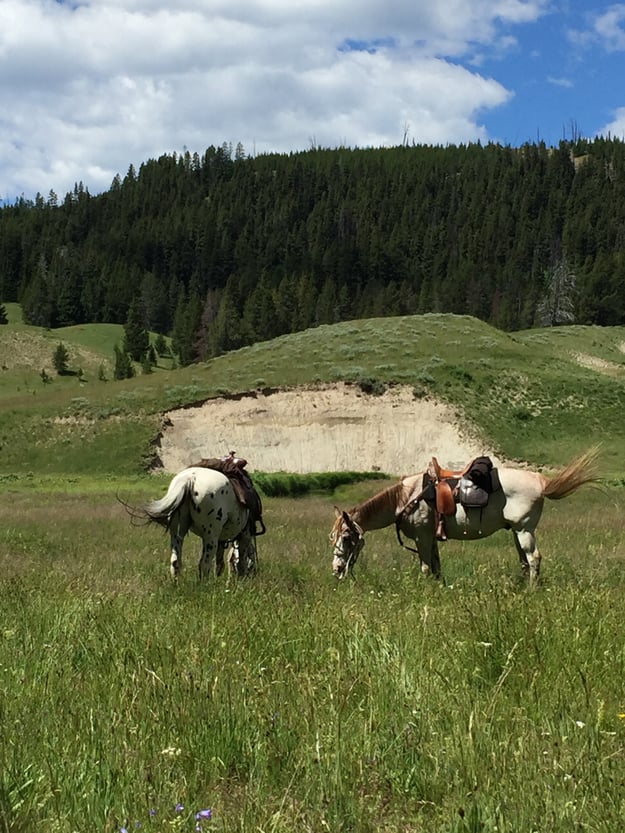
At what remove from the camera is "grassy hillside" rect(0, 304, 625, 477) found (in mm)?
41344

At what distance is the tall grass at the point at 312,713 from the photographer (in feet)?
9.48

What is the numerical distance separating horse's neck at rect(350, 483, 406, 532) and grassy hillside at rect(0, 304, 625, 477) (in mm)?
28544

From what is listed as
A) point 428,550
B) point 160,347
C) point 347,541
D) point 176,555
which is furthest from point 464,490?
point 160,347

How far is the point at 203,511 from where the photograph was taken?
36.9ft

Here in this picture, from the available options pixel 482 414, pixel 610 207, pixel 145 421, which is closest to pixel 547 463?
pixel 482 414

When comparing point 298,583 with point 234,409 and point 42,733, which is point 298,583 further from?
point 234,409

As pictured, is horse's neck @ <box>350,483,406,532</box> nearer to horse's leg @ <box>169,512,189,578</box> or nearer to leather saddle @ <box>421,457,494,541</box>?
leather saddle @ <box>421,457,494,541</box>

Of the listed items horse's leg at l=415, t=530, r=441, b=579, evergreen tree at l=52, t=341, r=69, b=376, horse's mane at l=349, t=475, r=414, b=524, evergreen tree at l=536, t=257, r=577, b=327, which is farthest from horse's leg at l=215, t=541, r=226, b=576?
evergreen tree at l=536, t=257, r=577, b=327

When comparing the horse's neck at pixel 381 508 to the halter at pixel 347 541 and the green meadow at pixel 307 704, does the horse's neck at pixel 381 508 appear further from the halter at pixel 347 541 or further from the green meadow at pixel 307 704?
the green meadow at pixel 307 704

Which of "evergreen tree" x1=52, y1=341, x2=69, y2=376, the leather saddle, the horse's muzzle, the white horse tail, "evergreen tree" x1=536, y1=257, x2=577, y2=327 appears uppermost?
"evergreen tree" x1=536, y1=257, x2=577, y2=327

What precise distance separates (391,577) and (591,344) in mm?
75106

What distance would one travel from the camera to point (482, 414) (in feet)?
146

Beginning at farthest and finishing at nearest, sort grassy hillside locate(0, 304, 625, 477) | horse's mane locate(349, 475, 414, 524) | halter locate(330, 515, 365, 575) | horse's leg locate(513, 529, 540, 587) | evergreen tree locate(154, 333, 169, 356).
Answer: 1. evergreen tree locate(154, 333, 169, 356)
2. grassy hillside locate(0, 304, 625, 477)
3. horse's mane locate(349, 475, 414, 524)
4. halter locate(330, 515, 365, 575)
5. horse's leg locate(513, 529, 540, 587)

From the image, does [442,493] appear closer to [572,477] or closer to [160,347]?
[572,477]
